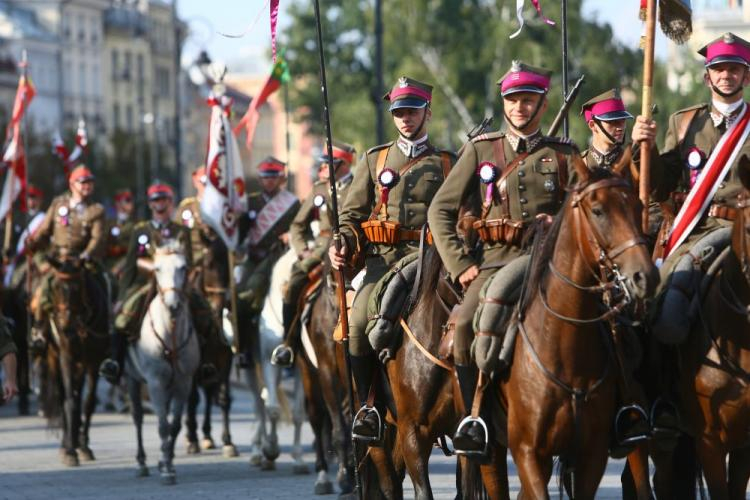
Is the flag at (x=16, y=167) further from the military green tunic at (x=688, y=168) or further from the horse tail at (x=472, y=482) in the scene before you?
the military green tunic at (x=688, y=168)

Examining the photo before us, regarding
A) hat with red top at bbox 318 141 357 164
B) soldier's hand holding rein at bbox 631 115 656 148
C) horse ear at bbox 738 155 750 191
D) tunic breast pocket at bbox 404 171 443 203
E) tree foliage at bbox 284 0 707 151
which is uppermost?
tree foliage at bbox 284 0 707 151

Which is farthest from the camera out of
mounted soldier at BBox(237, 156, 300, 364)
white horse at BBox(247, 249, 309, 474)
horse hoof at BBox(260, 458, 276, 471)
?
mounted soldier at BBox(237, 156, 300, 364)

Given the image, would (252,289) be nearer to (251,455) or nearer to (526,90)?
(251,455)

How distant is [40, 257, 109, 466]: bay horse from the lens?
65.7 feet

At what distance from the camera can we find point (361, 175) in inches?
526

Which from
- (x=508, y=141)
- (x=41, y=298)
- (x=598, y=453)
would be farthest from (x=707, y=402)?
(x=41, y=298)

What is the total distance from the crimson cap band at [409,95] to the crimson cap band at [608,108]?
1.10m

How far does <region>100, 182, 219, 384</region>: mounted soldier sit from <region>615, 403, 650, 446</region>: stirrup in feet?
28.6

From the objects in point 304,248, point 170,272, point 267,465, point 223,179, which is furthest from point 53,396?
point 304,248

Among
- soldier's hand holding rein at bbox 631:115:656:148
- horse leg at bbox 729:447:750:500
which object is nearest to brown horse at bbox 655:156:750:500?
horse leg at bbox 729:447:750:500

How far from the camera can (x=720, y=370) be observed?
11.0 m

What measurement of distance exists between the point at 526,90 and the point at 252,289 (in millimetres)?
8587

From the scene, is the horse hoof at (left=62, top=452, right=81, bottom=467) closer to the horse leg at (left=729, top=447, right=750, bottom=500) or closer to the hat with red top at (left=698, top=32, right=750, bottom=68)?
the horse leg at (left=729, top=447, right=750, bottom=500)

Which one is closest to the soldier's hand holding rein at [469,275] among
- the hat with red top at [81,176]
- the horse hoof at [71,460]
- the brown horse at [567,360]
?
the brown horse at [567,360]
